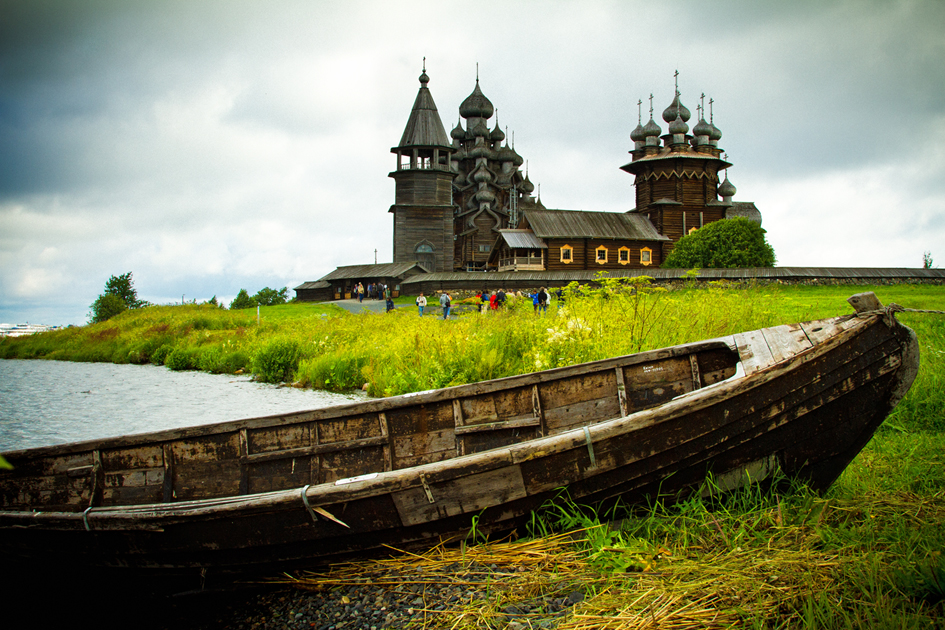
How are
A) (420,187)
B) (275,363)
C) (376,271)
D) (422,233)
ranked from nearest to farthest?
(275,363) < (376,271) < (420,187) < (422,233)

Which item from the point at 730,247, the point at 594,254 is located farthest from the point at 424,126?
the point at 730,247

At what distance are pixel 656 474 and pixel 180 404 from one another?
1047 cm

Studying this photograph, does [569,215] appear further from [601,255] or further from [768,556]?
[768,556]

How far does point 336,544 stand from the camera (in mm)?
3918

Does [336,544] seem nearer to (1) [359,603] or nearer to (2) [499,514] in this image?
(1) [359,603]

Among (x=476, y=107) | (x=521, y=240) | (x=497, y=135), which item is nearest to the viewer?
(x=521, y=240)

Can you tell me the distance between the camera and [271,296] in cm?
5328

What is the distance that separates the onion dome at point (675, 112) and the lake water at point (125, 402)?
4758cm

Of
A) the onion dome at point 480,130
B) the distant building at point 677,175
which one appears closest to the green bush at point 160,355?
the distant building at point 677,175

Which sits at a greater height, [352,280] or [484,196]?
[484,196]

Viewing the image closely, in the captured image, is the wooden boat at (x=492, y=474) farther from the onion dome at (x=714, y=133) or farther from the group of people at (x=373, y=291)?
the onion dome at (x=714, y=133)

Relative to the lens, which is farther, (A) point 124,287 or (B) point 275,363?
(A) point 124,287

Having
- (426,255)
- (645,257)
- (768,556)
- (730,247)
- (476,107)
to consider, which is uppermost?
(476,107)

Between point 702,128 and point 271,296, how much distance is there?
1645 inches
